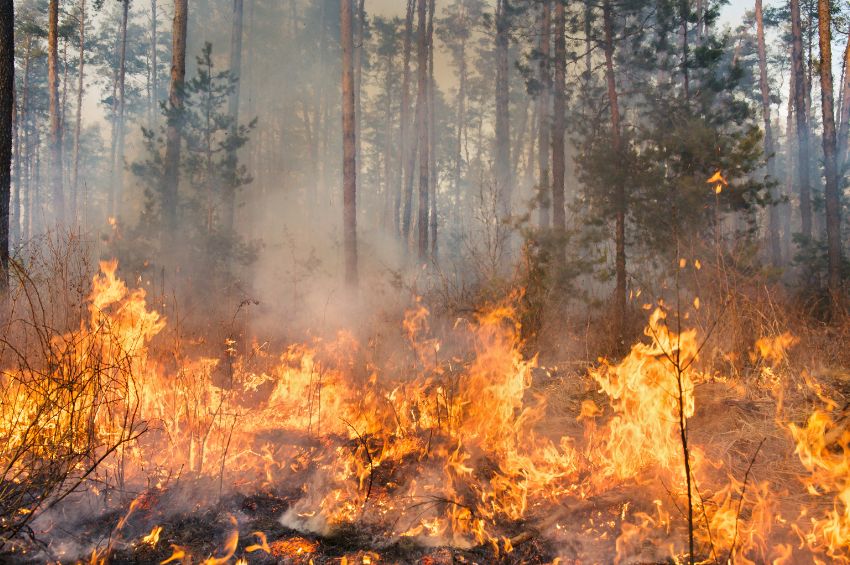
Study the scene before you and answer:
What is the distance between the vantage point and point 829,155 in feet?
41.4

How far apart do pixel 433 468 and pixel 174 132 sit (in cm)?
1229

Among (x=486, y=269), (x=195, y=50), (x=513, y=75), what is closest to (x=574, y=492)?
(x=486, y=269)

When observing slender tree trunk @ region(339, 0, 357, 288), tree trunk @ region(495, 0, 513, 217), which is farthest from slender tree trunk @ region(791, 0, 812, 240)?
slender tree trunk @ region(339, 0, 357, 288)

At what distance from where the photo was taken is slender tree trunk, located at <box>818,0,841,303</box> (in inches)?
425

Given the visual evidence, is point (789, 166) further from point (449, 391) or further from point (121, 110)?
point (121, 110)

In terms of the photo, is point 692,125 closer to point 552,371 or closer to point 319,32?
point 552,371

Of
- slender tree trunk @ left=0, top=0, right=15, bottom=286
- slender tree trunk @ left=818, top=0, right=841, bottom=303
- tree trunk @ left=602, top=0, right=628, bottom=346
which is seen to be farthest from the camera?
slender tree trunk @ left=818, top=0, right=841, bottom=303

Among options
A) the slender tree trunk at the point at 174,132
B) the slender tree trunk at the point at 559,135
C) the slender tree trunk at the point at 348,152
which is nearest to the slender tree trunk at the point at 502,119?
the slender tree trunk at the point at 559,135

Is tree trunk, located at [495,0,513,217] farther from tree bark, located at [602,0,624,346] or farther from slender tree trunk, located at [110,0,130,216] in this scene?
slender tree trunk, located at [110,0,130,216]

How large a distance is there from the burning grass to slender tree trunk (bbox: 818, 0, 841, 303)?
333 inches

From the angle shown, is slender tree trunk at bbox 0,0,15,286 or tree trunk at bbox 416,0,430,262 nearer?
slender tree trunk at bbox 0,0,15,286

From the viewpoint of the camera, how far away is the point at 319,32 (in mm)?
30531

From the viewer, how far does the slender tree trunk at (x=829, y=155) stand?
35.4 feet

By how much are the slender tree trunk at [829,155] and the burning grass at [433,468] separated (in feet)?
27.7
